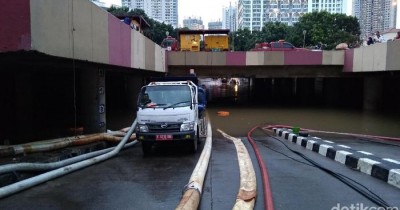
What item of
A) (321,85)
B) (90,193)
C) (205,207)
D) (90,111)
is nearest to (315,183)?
(205,207)

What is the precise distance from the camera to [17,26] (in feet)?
25.0

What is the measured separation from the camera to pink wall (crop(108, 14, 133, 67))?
13.2 metres

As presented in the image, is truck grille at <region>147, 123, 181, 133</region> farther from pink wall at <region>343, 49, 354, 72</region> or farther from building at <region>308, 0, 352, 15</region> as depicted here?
building at <region>308, 0, 352, 15</region>

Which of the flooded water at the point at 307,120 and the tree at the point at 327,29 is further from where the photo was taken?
the tree at the point at 327,29

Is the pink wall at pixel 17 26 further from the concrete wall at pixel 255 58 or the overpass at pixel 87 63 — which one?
the concrete wall at pixel 255 58

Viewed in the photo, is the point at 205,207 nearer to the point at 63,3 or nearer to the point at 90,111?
the point at 63,3

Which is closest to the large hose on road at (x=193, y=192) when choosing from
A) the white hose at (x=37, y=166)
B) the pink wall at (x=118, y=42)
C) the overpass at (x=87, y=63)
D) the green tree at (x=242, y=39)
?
the white hose at (x=37, y=166)

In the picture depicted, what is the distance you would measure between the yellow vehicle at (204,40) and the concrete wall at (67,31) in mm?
19115

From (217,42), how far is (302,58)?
932 centimetres

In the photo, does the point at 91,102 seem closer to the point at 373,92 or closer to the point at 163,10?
the point at 373,92

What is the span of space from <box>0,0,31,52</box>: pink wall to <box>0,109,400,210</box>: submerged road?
9.19 feet

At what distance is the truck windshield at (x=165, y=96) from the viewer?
38.5 feet

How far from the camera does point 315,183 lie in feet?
24.8

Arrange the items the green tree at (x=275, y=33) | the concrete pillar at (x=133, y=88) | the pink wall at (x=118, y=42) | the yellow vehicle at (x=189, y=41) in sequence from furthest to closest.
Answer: the green tree at (x=275, y=33), the yellow vehicle at (x=189, y=41), the concrete pillar at (x=133, y=88), the pink wall at (x=118, y=42)
